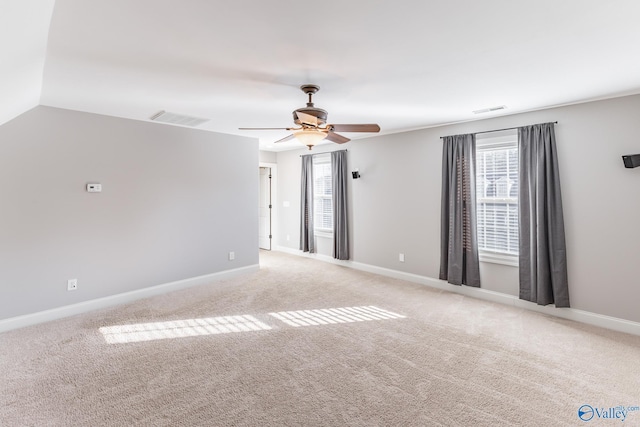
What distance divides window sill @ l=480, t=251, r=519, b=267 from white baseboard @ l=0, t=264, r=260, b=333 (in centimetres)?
396

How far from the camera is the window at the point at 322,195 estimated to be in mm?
6484

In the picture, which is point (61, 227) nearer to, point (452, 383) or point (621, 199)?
point (452, 383)

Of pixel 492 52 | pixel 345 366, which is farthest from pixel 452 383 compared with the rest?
pixel 492 52

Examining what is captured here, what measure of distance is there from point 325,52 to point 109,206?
343 cm

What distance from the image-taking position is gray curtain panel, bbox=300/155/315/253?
6.66 m

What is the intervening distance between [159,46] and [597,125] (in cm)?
437

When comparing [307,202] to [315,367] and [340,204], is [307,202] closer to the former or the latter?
[340,204]

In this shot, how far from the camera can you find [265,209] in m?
7.85

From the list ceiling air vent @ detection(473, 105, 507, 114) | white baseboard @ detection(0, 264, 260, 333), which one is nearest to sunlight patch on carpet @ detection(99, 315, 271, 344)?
white baseboard @ detection(0, 264, 260, 333)

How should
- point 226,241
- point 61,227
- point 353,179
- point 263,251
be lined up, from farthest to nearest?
point 263,251, point 353,179, point 226,241, point 61,227

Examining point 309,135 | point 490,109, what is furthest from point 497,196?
point 309,135

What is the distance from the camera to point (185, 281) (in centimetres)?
471
